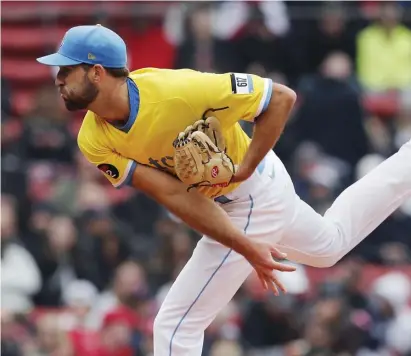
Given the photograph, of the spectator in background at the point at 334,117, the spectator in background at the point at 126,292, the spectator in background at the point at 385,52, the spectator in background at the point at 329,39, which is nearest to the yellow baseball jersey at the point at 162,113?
the spectator in background at the point at 126,292

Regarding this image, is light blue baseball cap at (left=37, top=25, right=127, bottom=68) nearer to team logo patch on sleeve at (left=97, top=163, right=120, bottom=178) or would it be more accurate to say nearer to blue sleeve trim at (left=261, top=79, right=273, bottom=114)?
team logo patch on sleeve at (left=97, top=163, right=120, bottom=178)

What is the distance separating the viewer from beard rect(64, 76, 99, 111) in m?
6.90

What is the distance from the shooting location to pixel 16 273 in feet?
37.1

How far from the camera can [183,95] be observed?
704cm

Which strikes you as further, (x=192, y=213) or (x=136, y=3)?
(x=136, y=3)

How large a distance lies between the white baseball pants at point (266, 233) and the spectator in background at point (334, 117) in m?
Result: 4.58

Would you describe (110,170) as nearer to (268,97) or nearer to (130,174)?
(130,174)

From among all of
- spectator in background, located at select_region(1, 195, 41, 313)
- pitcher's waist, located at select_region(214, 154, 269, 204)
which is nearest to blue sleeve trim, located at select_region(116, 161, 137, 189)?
pitcher's waist, located at select_region(214, 154, 269, 204)

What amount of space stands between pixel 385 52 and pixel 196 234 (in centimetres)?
304

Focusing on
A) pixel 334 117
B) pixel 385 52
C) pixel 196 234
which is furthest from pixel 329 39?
pixel 196 234

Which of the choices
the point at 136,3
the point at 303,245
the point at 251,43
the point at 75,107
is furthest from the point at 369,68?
the point at 75,107

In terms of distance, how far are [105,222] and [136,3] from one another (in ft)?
9.33

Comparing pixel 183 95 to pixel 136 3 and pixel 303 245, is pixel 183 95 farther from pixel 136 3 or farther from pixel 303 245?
pixel 136 3

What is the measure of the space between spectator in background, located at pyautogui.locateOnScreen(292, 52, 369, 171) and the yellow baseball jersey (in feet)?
17.1
